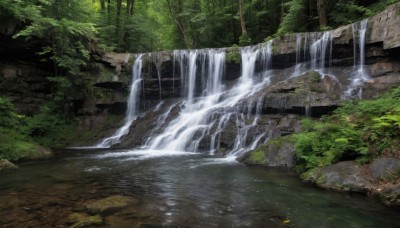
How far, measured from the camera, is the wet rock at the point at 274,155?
9.73 metres

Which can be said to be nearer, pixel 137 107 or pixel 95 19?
pixel 137 107

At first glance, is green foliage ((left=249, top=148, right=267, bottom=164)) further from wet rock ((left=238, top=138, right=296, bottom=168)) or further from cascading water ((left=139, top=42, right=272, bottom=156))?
cascading water ((left=139, top=42, right=272, bottom=156))

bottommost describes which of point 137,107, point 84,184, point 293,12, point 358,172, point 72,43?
point 84,184

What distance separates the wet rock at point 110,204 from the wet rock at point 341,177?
162 inches

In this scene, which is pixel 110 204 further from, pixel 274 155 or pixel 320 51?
pixel 320 51

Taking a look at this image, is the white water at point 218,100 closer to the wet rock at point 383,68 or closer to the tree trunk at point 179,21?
the wet rock at point 383,68

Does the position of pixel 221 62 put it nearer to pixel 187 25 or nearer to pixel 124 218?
pixel 187 25

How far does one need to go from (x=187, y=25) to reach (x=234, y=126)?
18.1 metres

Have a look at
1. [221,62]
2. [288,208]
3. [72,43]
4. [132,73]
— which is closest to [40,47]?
[72,43]

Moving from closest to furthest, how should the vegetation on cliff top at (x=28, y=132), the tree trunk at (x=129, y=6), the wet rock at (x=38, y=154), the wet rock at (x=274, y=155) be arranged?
the wet rock at (x=274, y=155)
the vegetation on cliff top at (x=28, y=132)
the wet rock at (x=38, y=154)
the tree trunk at (x=129, y=6)

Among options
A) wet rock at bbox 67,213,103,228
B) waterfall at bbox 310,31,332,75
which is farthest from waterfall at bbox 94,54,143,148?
wet rock at bbox 67,213,103,228

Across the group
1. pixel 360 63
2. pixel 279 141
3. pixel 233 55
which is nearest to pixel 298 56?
pixel 360 63

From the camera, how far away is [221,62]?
18875mm

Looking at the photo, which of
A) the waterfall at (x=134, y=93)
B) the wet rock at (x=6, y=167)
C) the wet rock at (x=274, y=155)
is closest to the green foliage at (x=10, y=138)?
the wet rock at (x=6, y=167)
